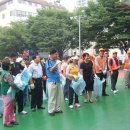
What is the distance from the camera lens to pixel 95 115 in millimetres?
7660

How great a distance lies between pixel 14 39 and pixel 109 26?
14.6 meters

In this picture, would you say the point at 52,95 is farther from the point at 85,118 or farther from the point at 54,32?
the point at 54,32

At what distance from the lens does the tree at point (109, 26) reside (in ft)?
91.6

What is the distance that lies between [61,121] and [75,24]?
1146 inches

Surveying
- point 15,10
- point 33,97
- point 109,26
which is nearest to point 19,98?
point 33,97

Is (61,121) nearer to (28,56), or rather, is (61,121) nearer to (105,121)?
(105,121)

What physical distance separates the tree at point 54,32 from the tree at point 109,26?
17.2 feet

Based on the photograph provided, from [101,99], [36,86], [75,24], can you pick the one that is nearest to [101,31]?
[75,24]

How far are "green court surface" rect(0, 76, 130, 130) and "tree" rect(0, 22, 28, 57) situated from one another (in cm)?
3062

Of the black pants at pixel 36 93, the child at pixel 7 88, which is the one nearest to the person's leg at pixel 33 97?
the black pants at pixel 36 93

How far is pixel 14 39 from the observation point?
3938 centimetres

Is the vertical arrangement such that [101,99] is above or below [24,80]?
below

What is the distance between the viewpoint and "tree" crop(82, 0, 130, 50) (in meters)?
27.9

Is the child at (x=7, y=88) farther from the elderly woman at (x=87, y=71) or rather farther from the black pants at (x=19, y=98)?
the elderly woman at (x=87, y=71)
